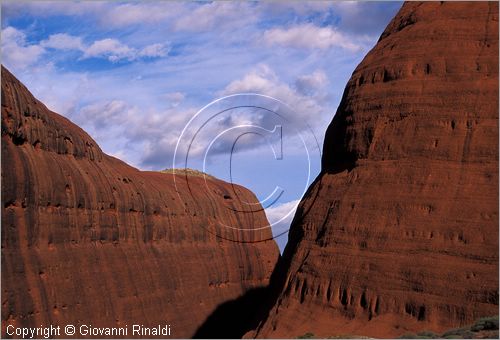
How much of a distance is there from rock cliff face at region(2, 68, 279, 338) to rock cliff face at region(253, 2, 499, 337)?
944 centimetres

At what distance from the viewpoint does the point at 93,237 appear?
3588 cm

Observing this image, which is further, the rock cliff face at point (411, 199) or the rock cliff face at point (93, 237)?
the rock cliff face at point (93, 237)

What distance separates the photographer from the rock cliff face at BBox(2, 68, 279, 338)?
96.5 feet

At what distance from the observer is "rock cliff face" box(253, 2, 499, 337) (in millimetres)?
23656

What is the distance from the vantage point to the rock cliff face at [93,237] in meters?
29.4

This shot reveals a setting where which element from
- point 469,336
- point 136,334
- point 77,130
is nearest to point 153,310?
point 136,334

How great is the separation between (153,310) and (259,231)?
960 inches

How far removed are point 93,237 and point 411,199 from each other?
1673cm

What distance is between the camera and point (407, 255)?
2488 centimetres

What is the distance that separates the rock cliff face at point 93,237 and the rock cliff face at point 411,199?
944 centimetres

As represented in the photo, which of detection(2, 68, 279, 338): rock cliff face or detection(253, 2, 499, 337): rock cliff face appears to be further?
detection(2, 68, 279, 338): rock cliff face

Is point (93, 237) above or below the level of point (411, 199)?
below

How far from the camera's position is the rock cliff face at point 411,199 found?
77.6 ft

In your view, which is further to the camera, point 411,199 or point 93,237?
point 93,237
